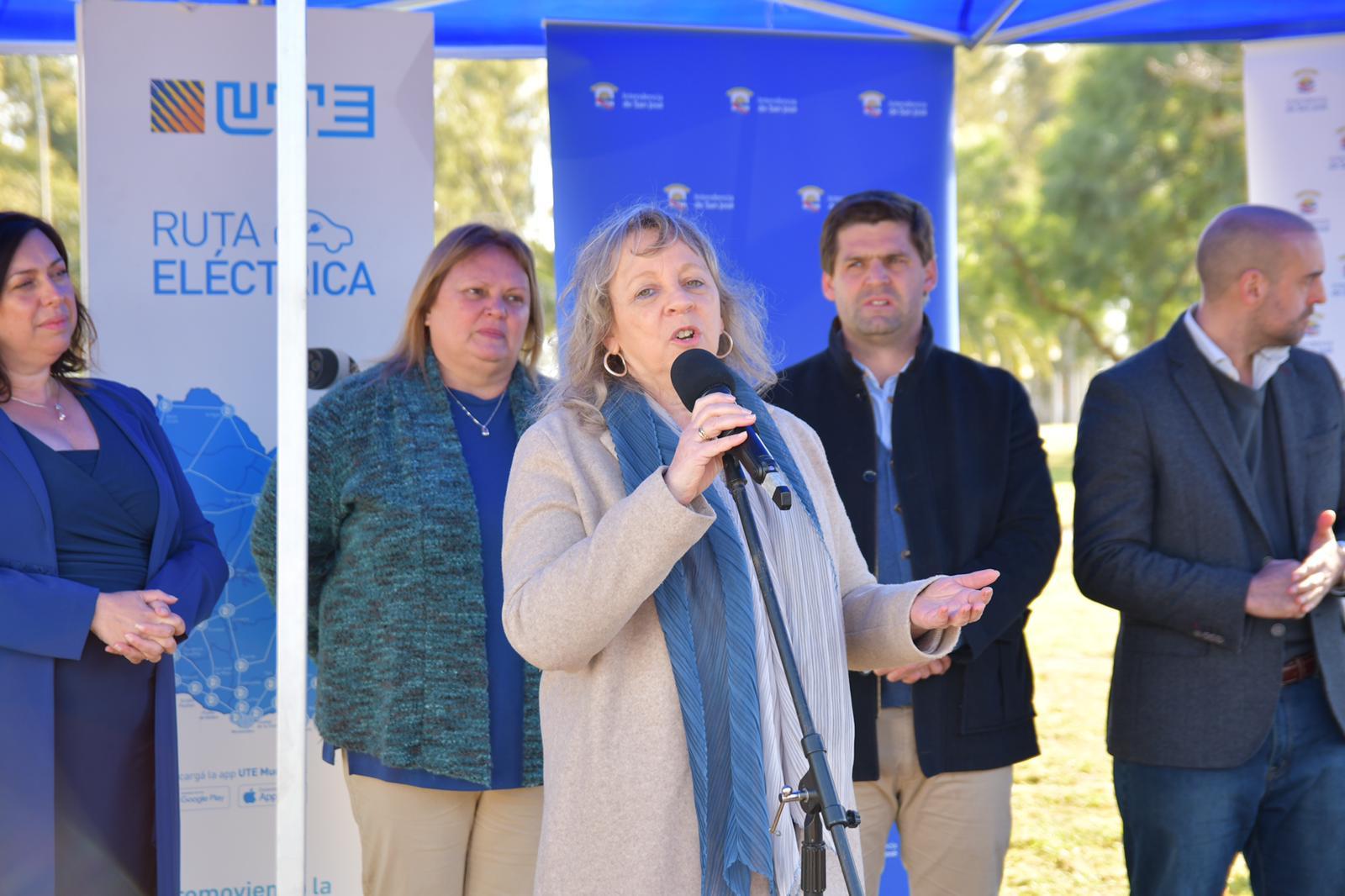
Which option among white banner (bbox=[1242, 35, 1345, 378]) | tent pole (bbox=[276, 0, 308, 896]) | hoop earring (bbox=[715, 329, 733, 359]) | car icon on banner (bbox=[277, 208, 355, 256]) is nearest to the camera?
tent pole (bbox=[276, 0, 308, 896])

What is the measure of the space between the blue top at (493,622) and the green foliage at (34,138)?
2194 cm

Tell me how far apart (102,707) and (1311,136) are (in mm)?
4512

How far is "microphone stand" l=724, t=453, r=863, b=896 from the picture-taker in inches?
65.6

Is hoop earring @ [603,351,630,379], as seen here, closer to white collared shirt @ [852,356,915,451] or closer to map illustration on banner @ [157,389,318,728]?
white collared shirt @ [852,356,915,451]

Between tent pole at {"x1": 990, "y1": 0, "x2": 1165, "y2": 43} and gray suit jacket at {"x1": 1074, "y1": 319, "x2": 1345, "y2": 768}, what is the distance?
1.45 meters

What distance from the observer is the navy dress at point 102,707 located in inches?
113

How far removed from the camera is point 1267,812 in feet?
11.5

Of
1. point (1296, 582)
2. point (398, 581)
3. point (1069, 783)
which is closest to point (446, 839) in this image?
point (398, 581)

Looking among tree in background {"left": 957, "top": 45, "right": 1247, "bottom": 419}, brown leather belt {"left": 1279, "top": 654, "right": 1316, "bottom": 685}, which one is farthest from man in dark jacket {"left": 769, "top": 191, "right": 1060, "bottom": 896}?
tree in background {"left": 957, "top": 45, "right": 1247, "bottom": 419}

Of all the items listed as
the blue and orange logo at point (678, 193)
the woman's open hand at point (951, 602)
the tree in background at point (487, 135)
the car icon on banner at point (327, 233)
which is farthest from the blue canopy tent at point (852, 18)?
the tree in background at point (487, 135)

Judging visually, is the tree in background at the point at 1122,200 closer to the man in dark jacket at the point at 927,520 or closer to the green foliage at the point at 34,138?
the man in dark jacket at the point at 927,520

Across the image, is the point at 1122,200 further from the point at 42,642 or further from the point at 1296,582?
the point at 42,642

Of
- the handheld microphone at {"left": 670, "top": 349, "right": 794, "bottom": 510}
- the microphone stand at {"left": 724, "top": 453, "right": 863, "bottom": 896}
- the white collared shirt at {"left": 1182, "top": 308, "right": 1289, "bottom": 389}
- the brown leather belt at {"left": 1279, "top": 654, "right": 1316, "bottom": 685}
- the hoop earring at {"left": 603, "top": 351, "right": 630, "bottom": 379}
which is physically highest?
the white collared shirt at {"left": 1182, "top": 308, "right": 1289, "bottom": 389}

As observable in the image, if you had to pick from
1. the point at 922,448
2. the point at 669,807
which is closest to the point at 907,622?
the point at 669,807
